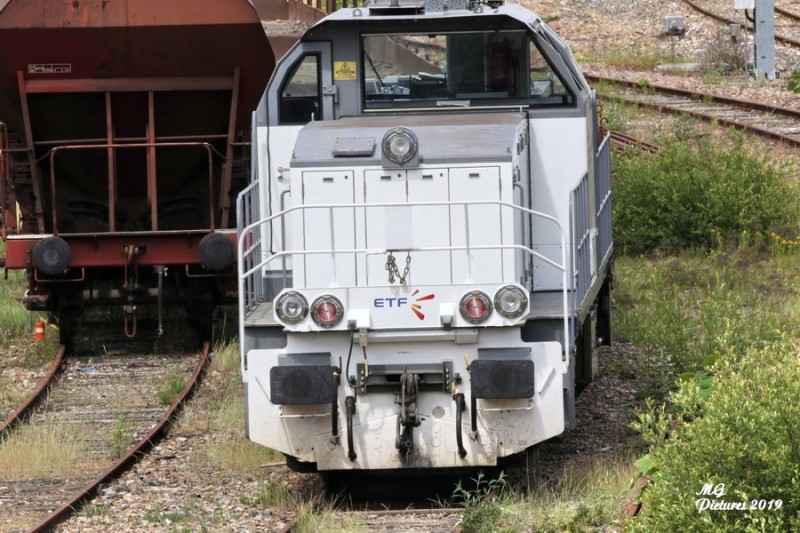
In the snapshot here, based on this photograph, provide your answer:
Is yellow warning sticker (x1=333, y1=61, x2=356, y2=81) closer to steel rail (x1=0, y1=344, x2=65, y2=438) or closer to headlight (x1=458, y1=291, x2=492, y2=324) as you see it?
headlight (x1=458, y1=291, x2=492, y2=324)

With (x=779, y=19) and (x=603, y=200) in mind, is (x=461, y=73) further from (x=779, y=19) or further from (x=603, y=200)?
(x=779, y=19)

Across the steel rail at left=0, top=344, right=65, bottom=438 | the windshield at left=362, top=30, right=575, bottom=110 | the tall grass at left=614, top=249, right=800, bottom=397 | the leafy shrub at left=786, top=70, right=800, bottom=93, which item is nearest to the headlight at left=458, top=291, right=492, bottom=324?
the windshield at left=362, top=30, right=575, bottom=110

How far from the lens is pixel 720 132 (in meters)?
20.3

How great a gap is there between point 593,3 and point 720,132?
11.7 meters

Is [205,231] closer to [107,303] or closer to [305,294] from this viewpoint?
[107,303]

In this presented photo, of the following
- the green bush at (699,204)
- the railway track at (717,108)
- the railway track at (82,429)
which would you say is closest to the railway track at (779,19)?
the railway track at (717,108)

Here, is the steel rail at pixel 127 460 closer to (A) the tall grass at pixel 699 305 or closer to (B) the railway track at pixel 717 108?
(A) the tall grass at pixel 699 305

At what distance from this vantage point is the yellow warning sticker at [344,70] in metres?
9.05

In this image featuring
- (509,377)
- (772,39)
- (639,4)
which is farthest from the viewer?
(639,4)

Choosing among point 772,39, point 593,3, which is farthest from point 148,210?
point 593,3

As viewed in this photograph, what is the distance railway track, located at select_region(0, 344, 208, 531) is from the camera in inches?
340

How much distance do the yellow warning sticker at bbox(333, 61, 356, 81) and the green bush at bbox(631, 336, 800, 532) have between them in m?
3.41

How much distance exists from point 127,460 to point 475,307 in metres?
3.05

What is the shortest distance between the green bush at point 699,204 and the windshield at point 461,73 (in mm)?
7830
